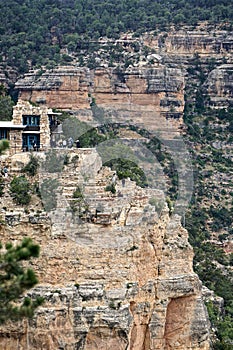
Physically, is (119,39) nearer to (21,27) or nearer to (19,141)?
(21,27)

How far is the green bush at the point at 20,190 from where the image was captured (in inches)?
1700

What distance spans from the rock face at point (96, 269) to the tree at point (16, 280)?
283cm

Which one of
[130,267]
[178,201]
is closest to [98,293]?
[130,267]

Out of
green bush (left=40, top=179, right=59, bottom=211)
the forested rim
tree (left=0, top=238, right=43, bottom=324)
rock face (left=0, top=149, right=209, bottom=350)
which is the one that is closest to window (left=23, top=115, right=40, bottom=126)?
rock face (left=0, top=149, right=209, bottom=350)

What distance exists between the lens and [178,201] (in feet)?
245

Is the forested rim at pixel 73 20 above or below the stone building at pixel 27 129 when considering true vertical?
above

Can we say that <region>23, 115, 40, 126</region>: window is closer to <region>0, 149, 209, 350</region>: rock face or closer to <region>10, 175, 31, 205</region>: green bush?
<region>0, 149, 209, 350</region>: rock face

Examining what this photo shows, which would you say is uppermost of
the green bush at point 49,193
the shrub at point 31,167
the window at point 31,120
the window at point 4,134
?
the window at point 31,120

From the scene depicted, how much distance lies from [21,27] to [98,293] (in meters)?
65.6

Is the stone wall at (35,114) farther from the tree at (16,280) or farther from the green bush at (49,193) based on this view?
the tree at (16,280)

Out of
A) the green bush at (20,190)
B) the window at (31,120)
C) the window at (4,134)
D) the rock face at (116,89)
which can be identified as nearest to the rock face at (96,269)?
the green bush at (20,190)

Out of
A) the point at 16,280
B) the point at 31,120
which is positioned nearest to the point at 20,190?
the point at 16,280

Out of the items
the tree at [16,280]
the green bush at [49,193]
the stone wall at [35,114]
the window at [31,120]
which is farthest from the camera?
the window at [31,120]

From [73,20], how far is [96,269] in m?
69.3
